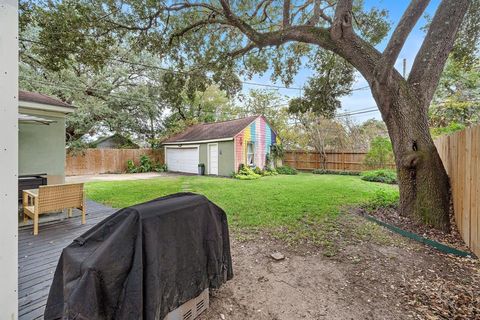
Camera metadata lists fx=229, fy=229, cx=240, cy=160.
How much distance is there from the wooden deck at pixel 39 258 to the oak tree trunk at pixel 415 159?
5.86m

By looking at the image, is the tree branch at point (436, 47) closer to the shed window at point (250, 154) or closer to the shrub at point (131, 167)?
the shed window at point (250, 154)

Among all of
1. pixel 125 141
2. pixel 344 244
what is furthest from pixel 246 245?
pixel 125 141

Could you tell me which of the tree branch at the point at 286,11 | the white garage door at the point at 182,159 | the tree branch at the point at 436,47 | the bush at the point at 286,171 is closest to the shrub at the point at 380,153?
the bush at the point at 286,171

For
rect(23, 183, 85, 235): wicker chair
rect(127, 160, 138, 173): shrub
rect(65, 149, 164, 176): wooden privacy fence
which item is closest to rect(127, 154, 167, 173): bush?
rect(127, 160, 138, 173): shrub

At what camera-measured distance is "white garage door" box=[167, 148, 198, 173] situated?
52.2ft

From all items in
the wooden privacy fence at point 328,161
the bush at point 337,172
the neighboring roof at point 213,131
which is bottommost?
the bush at point 337,172

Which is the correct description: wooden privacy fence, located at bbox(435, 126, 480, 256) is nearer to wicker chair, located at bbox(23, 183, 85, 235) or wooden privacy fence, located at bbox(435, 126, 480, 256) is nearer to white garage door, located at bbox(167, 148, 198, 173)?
wicker chair, located at bbox(23, 183, 85, 235)

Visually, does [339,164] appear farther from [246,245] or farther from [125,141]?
[125,141]

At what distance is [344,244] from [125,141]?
64.7ft

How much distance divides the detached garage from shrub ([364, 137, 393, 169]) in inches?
241

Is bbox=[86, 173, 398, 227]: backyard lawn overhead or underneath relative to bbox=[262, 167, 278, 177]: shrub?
underneath

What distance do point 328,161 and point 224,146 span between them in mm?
7627

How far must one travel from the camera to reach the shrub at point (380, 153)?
13.4 m

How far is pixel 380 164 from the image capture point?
1400cm
